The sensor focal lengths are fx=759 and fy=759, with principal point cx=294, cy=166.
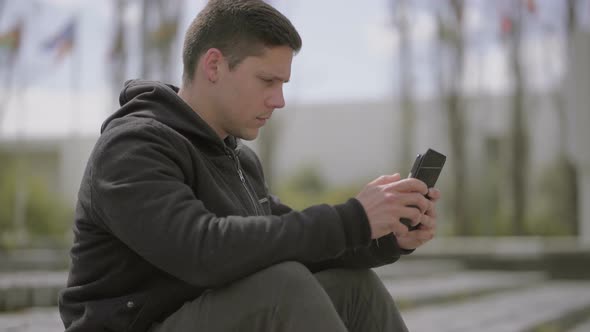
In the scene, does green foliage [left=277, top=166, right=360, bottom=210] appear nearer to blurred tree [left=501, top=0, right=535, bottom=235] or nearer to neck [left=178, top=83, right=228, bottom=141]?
blurred tree [left=501, top=0, right=535, bottom=235]

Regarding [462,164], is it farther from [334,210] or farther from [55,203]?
[334,210]

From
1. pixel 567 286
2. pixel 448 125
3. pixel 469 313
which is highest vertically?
pixel 448 125

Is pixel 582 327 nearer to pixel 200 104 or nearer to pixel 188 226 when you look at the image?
pixel 200 104

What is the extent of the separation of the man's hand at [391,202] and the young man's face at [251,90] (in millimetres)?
362

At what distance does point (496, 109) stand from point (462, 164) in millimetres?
7154

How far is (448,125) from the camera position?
1622 cm

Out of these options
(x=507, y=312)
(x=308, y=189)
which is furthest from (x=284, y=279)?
(x=308, y=189)

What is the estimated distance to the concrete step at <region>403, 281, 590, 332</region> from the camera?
510 cm

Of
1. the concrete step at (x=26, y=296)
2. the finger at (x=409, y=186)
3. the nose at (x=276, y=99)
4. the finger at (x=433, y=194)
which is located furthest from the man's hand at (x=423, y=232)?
the concrete step at (x=26, y=296)

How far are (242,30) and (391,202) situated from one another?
550 millimetres

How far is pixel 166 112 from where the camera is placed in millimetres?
1840

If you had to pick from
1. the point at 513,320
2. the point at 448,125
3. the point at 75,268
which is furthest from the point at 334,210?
the point at 448,125

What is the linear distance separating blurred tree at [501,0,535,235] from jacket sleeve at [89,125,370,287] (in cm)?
1490

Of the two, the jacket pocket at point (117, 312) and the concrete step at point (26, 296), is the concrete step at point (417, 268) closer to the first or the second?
the concrete step at point (26, 296)
